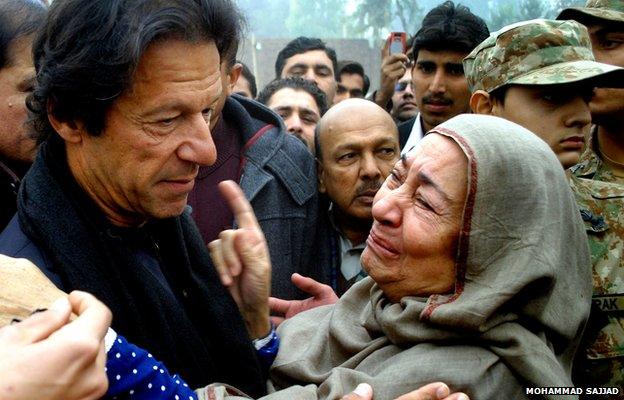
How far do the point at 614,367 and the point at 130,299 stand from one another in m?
1.74

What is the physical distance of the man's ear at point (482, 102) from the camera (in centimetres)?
324

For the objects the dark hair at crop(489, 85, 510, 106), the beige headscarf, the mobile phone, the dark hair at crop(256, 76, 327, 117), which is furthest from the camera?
the mobile phone

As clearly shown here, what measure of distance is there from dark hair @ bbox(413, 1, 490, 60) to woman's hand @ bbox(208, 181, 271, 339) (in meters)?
2.59

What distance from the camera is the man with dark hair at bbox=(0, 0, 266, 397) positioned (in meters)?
2.05

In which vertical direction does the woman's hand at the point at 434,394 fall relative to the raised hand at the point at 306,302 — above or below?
above

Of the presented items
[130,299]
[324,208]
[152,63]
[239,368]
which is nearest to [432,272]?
[239,368]

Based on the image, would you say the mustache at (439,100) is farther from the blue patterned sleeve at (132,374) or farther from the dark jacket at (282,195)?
the blue patterned sleeve at (132,374)

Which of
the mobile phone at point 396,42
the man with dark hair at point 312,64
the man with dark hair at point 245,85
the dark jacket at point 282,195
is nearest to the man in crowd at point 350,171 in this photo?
the dark jacket at point 282,195

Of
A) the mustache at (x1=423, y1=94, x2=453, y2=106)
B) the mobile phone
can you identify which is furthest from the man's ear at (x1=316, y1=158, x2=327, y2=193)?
the mobile phone

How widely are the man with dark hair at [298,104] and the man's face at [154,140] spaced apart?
8.71ft

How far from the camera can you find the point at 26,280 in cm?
149

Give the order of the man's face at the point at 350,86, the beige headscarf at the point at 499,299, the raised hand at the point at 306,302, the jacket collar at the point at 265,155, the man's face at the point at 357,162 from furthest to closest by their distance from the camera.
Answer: the man's face at the point at 350,86, the man's face at the point at 357,162, the jacket collar at the point at 265,155, the raised hand at the point at 306,302, the beige headscarf at the point at 499,299

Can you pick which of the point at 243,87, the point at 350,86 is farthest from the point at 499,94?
the point at 350,86

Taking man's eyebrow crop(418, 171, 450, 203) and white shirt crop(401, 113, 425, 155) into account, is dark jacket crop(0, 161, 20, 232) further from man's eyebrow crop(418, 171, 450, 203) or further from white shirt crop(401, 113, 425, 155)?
white shirt crop(401, 113, 425, 155)
